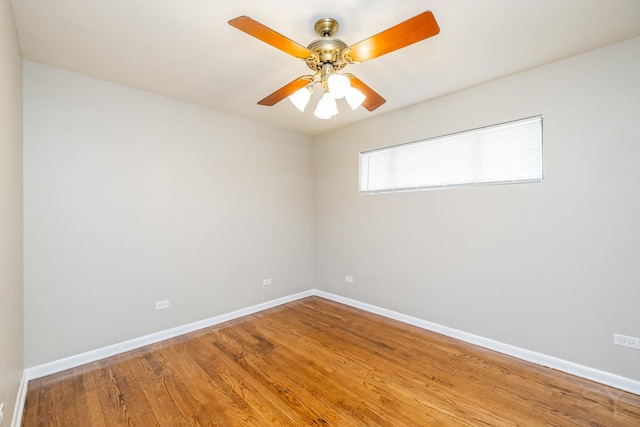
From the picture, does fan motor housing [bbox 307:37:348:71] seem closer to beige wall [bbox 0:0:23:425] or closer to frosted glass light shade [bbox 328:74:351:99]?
frosted glass light shade [bbox 328:74:351:99]

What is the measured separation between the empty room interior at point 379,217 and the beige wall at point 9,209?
4 cm

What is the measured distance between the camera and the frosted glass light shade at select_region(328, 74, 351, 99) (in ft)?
5.37

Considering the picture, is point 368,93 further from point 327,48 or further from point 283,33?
point 283,33

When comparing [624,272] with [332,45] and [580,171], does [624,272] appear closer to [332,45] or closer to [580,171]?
[580,171]

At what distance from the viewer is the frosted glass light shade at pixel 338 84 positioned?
1.64 m

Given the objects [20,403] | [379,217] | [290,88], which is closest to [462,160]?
[379,217]

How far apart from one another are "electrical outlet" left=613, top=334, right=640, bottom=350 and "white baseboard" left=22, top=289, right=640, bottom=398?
25 centimetres

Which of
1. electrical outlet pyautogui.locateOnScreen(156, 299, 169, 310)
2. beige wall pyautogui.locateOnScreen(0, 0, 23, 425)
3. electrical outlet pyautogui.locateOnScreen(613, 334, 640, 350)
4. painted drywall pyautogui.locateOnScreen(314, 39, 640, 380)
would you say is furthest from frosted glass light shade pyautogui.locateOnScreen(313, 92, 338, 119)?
electrical outlet pyautogui.locateOnScreen(613, 334, 640, 350)

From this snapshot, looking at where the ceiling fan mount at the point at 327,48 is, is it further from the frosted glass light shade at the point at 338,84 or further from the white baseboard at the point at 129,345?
the white baseboard at the point at 129,345

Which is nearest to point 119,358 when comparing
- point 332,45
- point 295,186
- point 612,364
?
point 295,186

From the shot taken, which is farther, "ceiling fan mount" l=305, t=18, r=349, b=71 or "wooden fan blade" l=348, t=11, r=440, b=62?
"ceiling fan mount" l=305, t=18, r=349, b=71

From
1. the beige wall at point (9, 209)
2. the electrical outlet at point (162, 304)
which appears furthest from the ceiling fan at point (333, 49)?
the electrical outlet at point (162, 304)

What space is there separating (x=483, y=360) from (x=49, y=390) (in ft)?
11.9

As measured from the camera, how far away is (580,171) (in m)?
2.31
